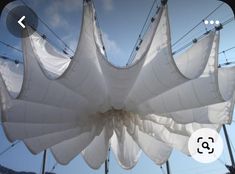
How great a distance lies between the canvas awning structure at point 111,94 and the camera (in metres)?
7.77

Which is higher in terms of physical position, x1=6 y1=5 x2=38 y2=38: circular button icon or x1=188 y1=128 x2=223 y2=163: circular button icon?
x1=6 y1=5 x2=38 y2=38: circular button icon

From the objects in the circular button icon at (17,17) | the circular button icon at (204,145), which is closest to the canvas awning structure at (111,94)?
the circular button icon at (204,145)

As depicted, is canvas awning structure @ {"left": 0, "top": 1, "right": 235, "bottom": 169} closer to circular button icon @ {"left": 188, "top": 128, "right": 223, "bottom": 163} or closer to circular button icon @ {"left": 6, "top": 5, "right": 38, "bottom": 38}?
circular button icon @ {"left": 188, "top": 128, "right": 223, "bottom": 163}

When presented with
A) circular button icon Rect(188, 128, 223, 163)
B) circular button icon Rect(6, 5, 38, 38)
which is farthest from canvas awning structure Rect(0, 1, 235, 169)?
circular button icon Rect(6, 5, 38, 38)

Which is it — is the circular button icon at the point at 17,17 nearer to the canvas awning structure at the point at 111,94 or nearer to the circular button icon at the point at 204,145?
the canvas awning structure at the point at 111,94

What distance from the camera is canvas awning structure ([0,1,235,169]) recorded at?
777cm

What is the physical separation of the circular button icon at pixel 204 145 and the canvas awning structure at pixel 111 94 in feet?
0.90

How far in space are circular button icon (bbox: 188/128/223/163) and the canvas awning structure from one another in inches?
10.8

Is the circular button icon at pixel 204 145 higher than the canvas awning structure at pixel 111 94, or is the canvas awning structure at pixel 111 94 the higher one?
the canvas awning structure at pixel 111 94

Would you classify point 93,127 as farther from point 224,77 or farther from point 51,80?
point 224,77

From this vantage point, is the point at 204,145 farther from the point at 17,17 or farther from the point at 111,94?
the point at 17,17

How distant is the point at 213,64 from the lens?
8195mm

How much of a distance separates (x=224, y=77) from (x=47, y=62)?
19.0ft

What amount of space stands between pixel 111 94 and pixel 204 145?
399 cm
